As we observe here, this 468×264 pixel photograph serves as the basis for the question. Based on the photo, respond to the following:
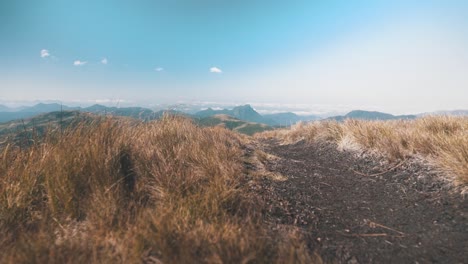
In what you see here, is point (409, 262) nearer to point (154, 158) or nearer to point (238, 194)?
point (238, 194)

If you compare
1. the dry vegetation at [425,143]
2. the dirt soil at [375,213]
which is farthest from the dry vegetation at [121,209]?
the dry vegetation at [425,143]

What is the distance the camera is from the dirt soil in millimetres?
2422

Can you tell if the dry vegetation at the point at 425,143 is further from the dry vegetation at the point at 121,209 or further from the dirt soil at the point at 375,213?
the dry vegetation at the point at 121,209

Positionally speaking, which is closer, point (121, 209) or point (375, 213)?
point (121, 209)

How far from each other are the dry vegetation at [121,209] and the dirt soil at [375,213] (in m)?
0.49

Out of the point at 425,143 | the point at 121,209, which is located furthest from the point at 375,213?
the point at 121,209

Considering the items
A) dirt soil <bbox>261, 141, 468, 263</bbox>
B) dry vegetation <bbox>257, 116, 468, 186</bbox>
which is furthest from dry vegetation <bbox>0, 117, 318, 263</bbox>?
dry vegetation <bbox>257, 116, 468, 186</bbox>

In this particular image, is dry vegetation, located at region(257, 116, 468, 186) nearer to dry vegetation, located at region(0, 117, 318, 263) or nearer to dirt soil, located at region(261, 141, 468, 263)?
dirt soil, located at region(261, 141, 468, 263)

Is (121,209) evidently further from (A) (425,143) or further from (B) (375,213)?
(A) (425,143)

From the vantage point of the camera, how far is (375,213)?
3.40 metres

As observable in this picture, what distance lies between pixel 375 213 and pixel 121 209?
339 cm

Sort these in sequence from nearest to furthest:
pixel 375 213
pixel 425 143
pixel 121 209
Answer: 1. pixel 121 209
2. pixel 375 213
3. pixel 425 143

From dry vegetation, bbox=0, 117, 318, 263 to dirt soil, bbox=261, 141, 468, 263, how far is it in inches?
19.4

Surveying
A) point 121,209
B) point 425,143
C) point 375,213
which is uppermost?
point 425,143
